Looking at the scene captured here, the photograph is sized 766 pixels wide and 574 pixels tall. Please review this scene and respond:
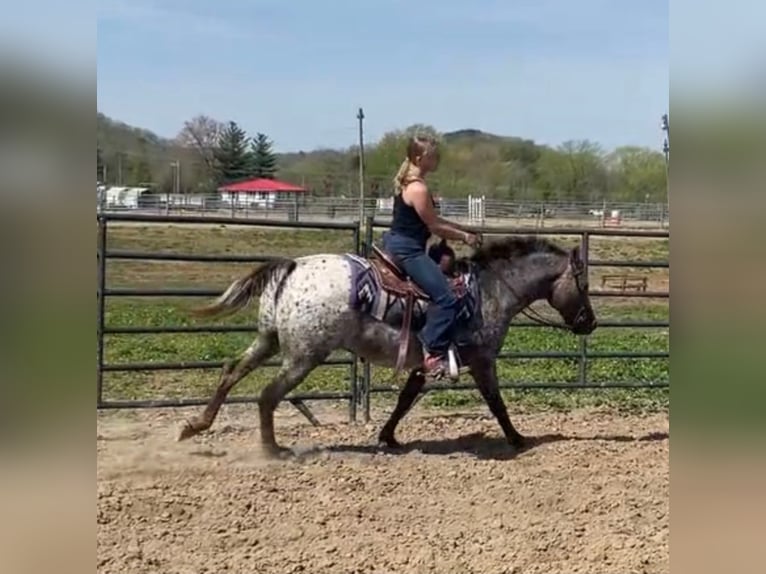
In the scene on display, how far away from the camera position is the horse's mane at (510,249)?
4.86 metres

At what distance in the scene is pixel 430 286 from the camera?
4.39m

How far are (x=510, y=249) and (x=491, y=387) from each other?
76 cm

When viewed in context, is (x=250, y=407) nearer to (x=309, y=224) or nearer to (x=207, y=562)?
(x=309, y=224)

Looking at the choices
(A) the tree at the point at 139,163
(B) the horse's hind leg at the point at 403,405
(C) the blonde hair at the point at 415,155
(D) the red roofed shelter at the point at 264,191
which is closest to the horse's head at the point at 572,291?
(B) the horse's hind leg at the point at 403,405

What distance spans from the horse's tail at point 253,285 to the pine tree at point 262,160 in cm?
1057

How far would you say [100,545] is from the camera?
306cm

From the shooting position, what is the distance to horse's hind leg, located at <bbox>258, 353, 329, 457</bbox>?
4441 mm

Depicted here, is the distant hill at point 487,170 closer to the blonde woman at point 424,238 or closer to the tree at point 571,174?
the tree at point 571,174

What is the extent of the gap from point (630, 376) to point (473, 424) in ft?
7.09

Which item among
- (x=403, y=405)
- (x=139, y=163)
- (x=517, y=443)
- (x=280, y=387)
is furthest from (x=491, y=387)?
(x=139, y=163)

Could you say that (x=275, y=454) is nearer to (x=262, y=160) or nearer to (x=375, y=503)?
(x=375, y=503)
